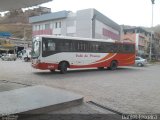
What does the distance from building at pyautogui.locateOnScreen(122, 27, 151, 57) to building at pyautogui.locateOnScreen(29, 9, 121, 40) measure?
Answer: 32.0 ft

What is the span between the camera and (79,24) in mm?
49688

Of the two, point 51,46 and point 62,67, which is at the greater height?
point 51,46

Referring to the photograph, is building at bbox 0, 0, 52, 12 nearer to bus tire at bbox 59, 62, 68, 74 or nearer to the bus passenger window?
the bus passenger window

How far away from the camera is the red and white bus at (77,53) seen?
20.4 m

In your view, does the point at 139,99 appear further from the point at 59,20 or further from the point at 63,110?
the point at 59,20

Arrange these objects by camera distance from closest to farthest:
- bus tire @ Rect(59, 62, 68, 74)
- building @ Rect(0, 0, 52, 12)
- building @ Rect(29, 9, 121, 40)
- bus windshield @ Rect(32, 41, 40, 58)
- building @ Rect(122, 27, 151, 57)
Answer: building @ Rect(0, 0, 52, 12)
bus windshield @ Rect(32, 41, 40, 58)
bus tire @ Rect(59, 62, 68, 74)
building @ Rect(29, 9, 121, 40)
building @ Rect(122, 27, 151, 57)

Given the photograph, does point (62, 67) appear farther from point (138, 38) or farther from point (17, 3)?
point (138, 38)

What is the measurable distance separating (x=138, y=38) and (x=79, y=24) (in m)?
24.4

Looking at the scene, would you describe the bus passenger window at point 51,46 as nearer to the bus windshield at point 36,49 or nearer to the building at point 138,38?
the bus windshield at point 36,49

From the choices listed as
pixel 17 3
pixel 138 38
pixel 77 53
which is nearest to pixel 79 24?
pixel 138 38

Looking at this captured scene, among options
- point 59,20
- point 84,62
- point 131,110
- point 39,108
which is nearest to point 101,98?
point 131,110

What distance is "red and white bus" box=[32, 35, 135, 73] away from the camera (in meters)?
20.4

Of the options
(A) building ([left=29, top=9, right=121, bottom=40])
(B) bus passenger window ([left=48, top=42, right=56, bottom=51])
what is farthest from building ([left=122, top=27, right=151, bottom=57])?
(B) bus passenger window ([left=48, top=42, right=56, bottom=51])

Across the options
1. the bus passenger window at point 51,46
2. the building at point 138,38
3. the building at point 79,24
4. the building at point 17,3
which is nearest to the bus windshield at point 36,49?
the bus passenger window at point 51,46
